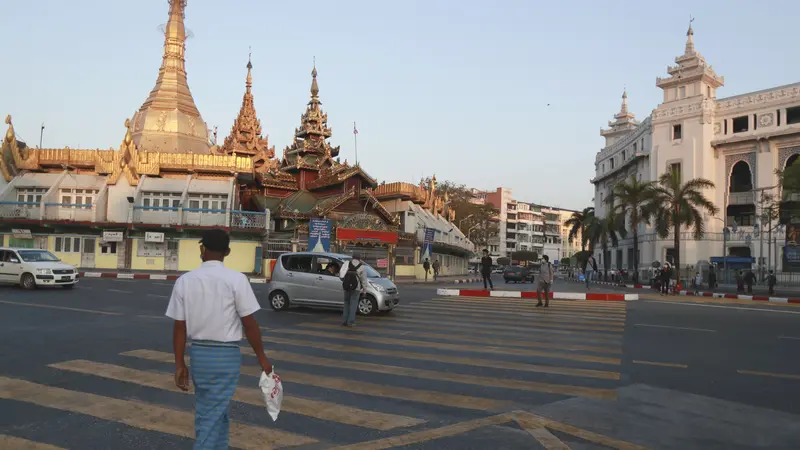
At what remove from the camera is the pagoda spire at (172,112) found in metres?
48.6

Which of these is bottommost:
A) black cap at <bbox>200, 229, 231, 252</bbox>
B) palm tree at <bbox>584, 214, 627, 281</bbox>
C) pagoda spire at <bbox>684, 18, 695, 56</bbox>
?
black cap at <bbox>200, 229, 231, 252</bbox>

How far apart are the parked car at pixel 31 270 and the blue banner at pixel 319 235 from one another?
1254cm

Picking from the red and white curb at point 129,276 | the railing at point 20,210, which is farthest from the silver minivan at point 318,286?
the railing at point 20,210

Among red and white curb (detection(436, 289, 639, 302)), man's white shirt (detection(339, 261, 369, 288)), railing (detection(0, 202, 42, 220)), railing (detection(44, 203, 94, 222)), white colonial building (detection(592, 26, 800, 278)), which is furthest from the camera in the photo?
white colonial building (detection(592, 26, 800, 278))

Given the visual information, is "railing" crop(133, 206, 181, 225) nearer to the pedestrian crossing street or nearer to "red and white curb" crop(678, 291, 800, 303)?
the pedestrian crossing street

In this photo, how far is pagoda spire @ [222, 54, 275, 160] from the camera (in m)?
57.6

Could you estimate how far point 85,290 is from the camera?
2178 centimetres

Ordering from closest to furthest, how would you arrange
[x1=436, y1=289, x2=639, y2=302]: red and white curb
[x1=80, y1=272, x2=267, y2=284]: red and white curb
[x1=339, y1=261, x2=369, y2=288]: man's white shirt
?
[x1=339, y1=261, x2=369, y2=288]: man's white shirt < [x1=436, y1=289, x2=639, y2=302]: red and white curb < [x1=80, y1=272, x2=267, y2=284]: red and white curb

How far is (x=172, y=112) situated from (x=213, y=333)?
50036mm

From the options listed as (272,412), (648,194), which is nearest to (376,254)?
(648,194)

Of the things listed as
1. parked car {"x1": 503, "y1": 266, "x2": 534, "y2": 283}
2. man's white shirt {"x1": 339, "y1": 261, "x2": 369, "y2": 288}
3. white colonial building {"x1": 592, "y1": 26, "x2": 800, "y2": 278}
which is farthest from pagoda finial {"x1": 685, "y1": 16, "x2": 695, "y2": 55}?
man's white shirt {"x1": 339, "y1": 261, "x2": 369, "y2": 288}

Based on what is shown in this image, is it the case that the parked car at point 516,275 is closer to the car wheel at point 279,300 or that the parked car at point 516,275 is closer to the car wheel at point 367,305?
the car wheel at point 367,305

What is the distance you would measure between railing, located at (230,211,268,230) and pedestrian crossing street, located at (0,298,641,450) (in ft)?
93.3

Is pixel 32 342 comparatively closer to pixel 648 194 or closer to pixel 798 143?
pixel 648 194
